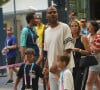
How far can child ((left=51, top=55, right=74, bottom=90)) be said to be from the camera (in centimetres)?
672

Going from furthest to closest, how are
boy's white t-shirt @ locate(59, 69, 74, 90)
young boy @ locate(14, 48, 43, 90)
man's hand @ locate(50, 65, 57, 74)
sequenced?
young boy @ locate(14, 48, 43, 90) → man's hand @ locate(50, 65, 57, 74) → boy's white t-shirt @ locate(59, 69, 74, 90)

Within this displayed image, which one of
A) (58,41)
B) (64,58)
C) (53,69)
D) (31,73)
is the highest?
(58,41)

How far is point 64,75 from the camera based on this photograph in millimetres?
6766

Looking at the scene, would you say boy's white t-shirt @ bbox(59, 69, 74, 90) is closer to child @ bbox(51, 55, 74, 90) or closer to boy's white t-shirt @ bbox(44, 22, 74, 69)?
child @ bbox(51, 55, 74, 90)

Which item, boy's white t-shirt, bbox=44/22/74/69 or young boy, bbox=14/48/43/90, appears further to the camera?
young boy, bbox=14/48/43/90

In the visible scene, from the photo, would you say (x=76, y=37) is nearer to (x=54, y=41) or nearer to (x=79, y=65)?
(x=79, y=65)

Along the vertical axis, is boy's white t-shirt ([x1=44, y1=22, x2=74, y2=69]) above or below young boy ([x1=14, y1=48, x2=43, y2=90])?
above

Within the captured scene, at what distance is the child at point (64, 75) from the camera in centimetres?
672

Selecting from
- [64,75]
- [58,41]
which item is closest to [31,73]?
[58,41]

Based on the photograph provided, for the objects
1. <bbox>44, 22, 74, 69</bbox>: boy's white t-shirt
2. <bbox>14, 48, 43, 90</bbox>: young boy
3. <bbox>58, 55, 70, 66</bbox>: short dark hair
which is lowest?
<bbox>14, 48, 43, 90</bbox>: young boy

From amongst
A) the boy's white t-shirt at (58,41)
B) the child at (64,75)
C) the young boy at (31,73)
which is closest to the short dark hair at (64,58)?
the child at (64,75)

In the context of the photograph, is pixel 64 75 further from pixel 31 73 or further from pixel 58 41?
pixel 31 73

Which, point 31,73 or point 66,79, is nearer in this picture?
point 66,79

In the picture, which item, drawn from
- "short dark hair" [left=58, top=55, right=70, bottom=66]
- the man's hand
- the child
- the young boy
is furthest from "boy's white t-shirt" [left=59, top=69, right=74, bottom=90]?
the young boy
